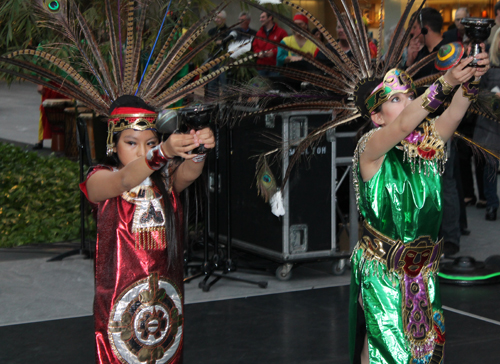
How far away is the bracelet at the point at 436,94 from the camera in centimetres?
226

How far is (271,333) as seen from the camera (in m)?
4.12

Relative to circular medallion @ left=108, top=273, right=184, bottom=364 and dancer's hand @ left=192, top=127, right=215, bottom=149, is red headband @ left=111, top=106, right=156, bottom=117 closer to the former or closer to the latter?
dancer's hand @ left=192, top=127, right=215, bottom=149

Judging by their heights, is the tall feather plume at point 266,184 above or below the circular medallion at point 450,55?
below

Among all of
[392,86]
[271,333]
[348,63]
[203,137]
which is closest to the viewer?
[203,137]

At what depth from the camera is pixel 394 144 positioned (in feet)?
8.14

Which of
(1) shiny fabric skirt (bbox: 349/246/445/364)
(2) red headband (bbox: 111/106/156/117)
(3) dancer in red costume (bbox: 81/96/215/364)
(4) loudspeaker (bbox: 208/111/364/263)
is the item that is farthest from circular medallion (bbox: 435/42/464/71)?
(4) loudspeaker (bbox: 208/111/364/263)

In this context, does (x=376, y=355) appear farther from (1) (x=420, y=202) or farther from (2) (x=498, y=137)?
(2) (x=498, y=137)

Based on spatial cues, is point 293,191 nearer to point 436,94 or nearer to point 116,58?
point 116,58

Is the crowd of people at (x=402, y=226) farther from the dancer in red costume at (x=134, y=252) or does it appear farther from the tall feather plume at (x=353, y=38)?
the dancer in red costume at (x=134, y=252)

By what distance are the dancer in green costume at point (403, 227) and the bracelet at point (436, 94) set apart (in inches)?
10.9

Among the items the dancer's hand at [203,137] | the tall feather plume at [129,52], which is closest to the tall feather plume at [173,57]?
the tall feather plume at [129,52]

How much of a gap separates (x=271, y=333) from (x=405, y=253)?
1696 millimetres

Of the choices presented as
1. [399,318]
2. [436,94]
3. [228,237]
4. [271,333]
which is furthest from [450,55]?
[228,237]

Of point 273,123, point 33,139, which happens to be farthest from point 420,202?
point 33,139
